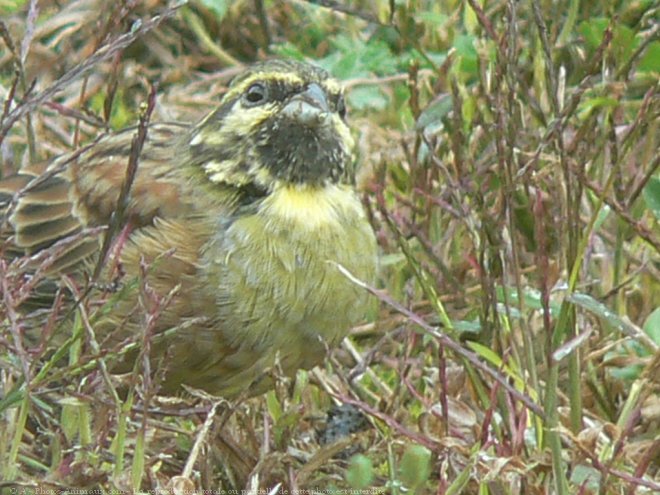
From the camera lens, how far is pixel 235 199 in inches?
123

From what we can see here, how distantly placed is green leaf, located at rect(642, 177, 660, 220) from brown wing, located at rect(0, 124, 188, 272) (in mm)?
953

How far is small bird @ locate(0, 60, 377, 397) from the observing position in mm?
2941

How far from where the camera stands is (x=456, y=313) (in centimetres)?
346

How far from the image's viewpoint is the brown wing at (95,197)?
126 inches

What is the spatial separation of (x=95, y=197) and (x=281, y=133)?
Answer: 0.50 meters

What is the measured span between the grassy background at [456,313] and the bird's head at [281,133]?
18cm

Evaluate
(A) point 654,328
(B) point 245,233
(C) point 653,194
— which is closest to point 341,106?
(B) point 245,233

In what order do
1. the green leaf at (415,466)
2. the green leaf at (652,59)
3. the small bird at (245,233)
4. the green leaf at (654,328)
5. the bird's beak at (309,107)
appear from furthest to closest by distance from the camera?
the green leaf at (652,59) < the bird's beak at (309,107) < the small bird at (245,233) < the green leaf at (654,328) < the green leaf at (415,466)

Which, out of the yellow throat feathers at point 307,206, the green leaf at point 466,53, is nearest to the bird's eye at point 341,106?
the yellow throat feathers at point 307,206

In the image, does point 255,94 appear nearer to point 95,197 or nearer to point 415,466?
point 95,197

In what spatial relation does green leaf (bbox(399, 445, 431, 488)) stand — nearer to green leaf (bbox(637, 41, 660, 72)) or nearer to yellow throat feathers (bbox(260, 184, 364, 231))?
yellow throat feathers (bbox(260, 184, 364, 231))

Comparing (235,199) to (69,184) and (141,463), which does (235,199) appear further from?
(141,463)

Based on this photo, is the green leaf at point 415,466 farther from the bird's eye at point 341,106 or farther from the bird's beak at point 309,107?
the bird's eye at point 341,106

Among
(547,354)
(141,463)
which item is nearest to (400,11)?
(547,354)
